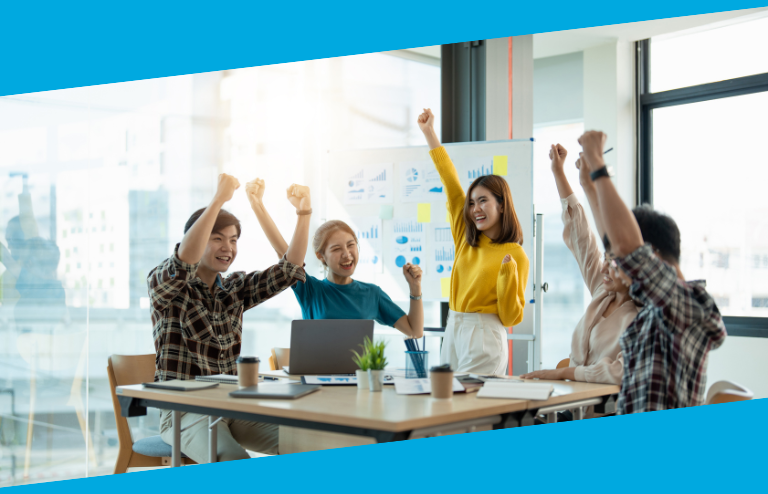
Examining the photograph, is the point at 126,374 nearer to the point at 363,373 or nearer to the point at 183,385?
the point at 183,385

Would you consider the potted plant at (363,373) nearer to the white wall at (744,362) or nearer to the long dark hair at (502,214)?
the long dark hair at (502,214)

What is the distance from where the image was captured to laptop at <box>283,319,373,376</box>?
2.08 metres

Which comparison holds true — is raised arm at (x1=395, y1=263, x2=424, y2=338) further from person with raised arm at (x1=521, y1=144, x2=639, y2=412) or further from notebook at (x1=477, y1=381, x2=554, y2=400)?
notebook at (x1=477, y1=381, x2=554, y2=400)

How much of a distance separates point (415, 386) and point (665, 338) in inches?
26.1

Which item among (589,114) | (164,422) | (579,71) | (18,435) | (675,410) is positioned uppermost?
(579,71)

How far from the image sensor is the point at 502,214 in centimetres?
277

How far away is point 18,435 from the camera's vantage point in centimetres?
343

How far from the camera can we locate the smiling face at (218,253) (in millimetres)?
2305

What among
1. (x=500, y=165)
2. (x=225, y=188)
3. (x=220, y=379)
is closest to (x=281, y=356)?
(x=220, y=379)

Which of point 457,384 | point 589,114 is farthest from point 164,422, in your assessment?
point 589,114

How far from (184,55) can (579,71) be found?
11.7 ft

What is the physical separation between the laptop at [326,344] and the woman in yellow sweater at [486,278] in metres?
0.79

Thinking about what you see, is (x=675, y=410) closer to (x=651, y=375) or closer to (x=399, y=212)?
(x=651, y=375)

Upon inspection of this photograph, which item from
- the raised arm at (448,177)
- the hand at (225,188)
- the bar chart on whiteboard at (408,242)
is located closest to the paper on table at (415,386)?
the hand at (225,188)
